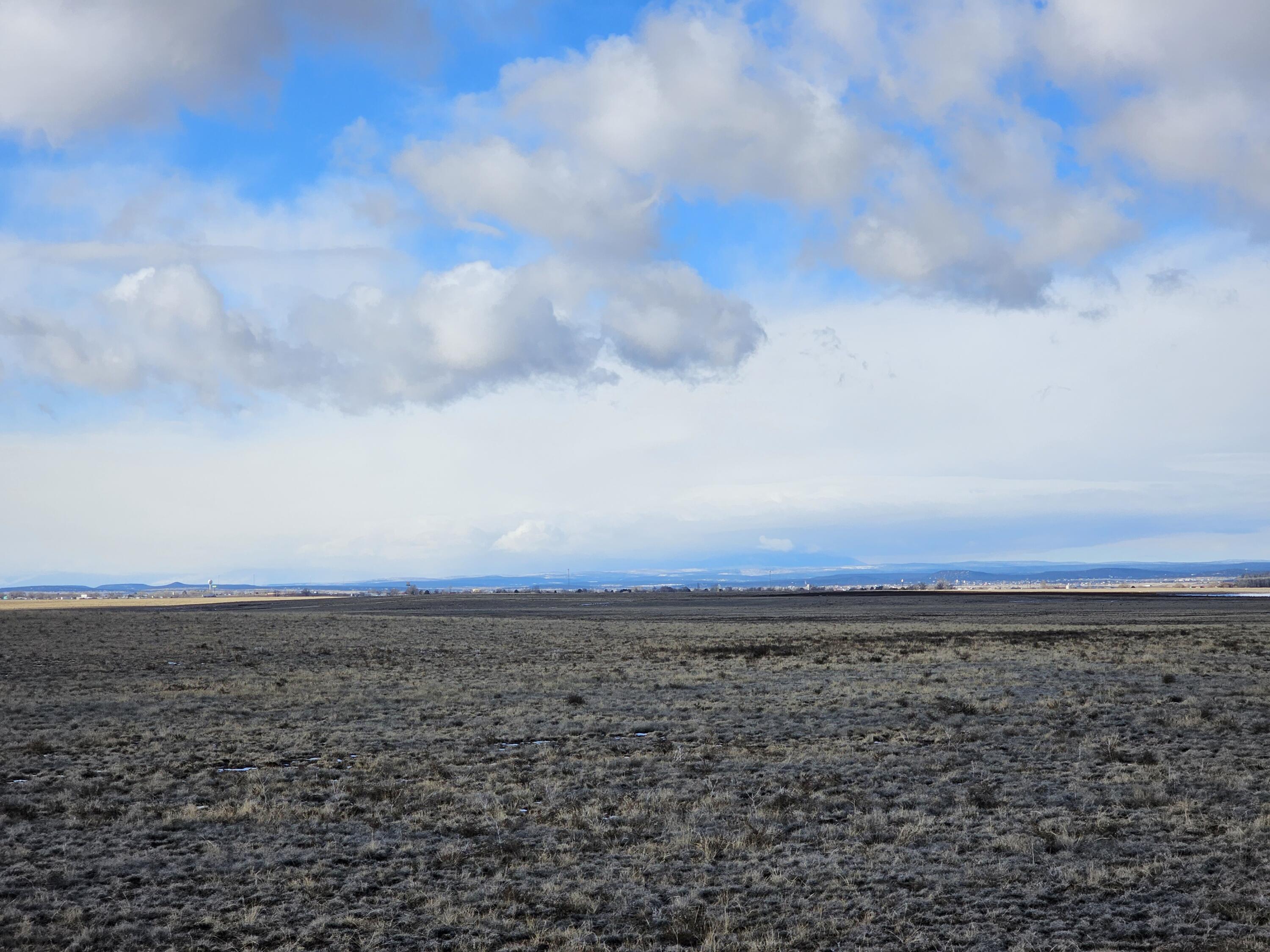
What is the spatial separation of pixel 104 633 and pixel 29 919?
163 ft

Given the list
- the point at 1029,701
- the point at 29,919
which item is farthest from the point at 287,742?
the point at 1029,701

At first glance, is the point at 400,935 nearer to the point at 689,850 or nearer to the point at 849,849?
the point at 689,850

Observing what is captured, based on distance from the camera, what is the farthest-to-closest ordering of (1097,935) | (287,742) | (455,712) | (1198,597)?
(1198,597) < (455,712) < (287,742) < (1097,935)

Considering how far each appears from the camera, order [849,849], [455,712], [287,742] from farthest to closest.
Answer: [455,712] < [287,742] < [849,849]

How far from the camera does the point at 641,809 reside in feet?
42.5

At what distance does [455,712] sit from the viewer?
22.2 meters

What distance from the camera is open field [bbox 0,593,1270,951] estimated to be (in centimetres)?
877

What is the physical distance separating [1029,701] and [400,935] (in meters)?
18.8

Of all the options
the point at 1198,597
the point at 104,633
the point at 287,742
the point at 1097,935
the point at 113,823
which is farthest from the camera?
the point at 1198,597

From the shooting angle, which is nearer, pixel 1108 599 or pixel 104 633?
pixel 104 633

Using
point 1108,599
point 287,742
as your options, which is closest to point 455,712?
point 287,742

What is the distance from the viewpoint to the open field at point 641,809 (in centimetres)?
877

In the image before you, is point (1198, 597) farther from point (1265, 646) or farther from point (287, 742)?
point (287, 742)

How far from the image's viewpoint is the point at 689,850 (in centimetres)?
1105
